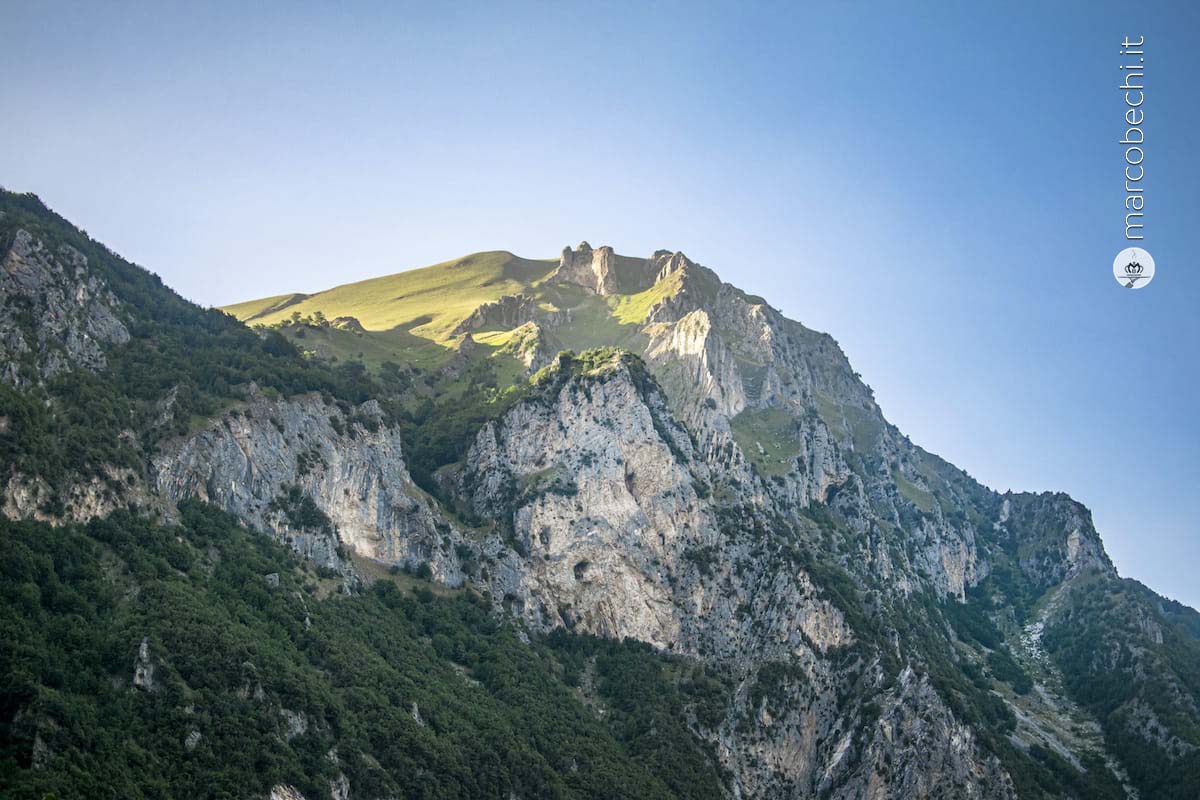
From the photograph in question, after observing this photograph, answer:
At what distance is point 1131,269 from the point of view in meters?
95.4

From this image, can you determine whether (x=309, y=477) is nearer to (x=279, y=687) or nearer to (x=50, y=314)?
(x=50, y=314)

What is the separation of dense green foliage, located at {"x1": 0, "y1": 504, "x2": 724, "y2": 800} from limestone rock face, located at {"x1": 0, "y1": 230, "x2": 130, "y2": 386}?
24.9 metres

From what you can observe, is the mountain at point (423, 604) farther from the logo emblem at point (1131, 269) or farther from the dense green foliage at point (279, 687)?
the logo emblem at point (1131, 269)

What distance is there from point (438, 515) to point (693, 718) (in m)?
47.8

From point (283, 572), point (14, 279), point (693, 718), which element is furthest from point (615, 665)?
point (14, 279)

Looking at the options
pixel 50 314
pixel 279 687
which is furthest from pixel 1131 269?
pixel 50 314

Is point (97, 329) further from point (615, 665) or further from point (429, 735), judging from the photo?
point (615, 665)

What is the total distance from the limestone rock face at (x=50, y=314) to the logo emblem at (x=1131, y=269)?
115459 millimetres

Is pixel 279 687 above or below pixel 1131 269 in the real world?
below

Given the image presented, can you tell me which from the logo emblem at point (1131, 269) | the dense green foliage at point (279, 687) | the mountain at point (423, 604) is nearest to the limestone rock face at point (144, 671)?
the mountain at point (423, 604)

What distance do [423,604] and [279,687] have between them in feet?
135

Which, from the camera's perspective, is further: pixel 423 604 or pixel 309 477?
pixel 309 477

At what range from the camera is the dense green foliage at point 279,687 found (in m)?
93.7

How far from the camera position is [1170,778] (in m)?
171
